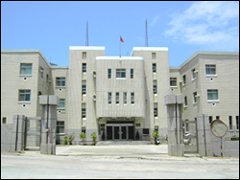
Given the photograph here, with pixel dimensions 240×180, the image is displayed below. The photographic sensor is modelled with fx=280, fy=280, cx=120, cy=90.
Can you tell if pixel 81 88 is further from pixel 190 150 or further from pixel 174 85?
pixel 190 150

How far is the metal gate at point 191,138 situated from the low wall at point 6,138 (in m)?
11.6

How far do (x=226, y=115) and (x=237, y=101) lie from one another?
2.29 meters

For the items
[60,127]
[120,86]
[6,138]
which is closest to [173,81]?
[120,86]

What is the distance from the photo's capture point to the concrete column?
A: 60.3 feet

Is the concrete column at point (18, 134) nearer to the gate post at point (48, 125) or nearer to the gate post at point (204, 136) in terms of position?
the gate post at point (48, 125)

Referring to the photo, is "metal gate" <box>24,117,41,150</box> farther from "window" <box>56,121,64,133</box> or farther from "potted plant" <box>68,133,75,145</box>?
"window" <box>56,121,64,133</box>

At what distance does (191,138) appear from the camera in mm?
18609

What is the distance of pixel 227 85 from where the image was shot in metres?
35.4

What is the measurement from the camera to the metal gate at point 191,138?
60.0ft

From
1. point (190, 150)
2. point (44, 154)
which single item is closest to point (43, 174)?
point (44, 154)

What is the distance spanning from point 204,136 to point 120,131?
2210 cm

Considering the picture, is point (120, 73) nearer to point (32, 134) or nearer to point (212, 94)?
point (212, 94)

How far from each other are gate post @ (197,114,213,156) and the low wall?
12355 millimetres

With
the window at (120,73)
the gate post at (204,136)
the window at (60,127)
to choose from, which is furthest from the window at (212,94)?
the window at (60,127)
